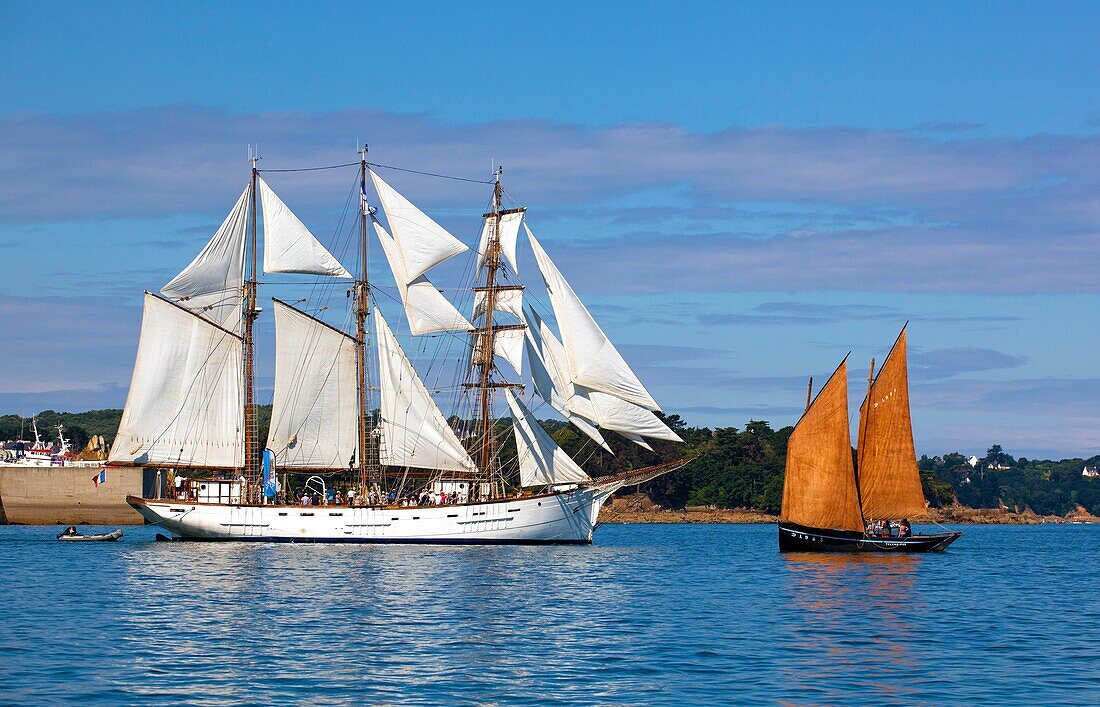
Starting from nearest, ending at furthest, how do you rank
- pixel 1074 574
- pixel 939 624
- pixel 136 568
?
pixel 939 624 < pixel 136 568 < pixel 1074 574

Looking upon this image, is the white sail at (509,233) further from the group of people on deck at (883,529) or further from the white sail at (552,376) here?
the group of people on deck at (883,529)

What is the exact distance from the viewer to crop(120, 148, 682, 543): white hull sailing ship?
85375 millimetres

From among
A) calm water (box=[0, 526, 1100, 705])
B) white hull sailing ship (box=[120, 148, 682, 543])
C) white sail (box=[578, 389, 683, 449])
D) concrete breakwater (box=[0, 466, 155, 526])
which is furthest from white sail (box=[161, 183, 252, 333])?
concrete breakwater (box=[0, 466, 155, 526])

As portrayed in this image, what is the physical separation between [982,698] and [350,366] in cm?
6105

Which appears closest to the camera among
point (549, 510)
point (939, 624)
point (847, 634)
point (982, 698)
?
point (982, 698)

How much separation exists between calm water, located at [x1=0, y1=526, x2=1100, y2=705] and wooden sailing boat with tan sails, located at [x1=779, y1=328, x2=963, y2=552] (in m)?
4.92

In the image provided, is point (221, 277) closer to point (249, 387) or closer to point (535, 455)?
point (249, 387)

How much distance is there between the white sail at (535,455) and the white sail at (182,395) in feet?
58.2

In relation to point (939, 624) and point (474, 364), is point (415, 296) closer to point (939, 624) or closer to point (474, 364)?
point (474, 364)

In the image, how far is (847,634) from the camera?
42.9 metres

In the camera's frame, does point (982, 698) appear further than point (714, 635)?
No

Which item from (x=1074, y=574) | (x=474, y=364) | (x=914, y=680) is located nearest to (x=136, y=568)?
(x=474, y=364)

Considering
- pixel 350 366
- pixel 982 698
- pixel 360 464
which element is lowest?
pixel 982 698

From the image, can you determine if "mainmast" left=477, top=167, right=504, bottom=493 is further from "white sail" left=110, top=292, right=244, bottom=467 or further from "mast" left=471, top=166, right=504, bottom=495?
"white sail" left=110, top=292, right=244, bottom=467
